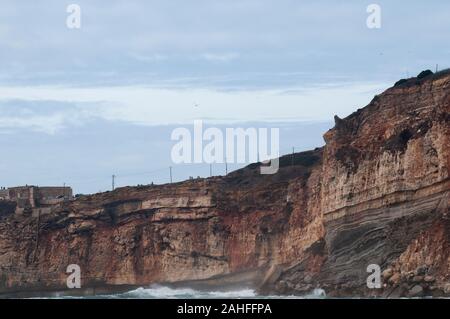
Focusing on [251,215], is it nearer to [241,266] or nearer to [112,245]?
[241,266]

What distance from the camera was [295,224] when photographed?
298ft

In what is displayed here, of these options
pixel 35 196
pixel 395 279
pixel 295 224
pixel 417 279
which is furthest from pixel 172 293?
pixel 417 279

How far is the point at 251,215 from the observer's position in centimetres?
9612

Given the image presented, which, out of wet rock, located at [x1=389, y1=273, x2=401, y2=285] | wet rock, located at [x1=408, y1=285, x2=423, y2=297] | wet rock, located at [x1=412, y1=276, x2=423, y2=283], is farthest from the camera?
wet rock, located at [x1=389, y1=273, x2=401, y2=285]

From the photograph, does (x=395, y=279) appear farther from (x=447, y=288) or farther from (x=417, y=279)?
(x=447, y=288)

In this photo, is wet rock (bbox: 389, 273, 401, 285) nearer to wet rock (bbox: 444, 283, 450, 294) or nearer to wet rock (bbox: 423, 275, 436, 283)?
wet rock (bbox: 423, 275, 436, 283)

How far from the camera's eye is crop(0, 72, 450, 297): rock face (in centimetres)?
7488

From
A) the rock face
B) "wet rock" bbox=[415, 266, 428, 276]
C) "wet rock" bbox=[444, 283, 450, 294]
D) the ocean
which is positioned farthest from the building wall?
"wet rock" bbox=[444, 283, 450, 294]

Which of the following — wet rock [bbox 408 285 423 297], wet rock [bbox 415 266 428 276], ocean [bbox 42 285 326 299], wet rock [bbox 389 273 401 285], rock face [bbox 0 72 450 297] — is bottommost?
ocean [bbox 42 285 326 299]

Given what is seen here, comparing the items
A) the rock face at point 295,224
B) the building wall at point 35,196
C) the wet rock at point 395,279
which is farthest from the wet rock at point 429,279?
the building wall at point 35,196

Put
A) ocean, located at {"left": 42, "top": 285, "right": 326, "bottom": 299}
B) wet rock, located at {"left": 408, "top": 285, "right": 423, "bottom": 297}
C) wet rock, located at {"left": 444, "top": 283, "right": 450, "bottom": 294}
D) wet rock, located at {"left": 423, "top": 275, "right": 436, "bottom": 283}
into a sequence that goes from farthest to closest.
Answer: ocean, located at {"left": 42, "top": 285, "right": 326, "bottom": 299}
wet rock, located at {"left": 423, "top": 275, "right": 436, "bottom": 283}
wet rock, located at {"left": 408, "top": 285, "right": 423, "bottom": 297}
wet rock, located at {"left": 444, "top": 283, "right": 450, "bottom": 294}

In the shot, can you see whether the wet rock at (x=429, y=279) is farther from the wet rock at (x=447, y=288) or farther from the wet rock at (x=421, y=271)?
the wet rock at (x=447, y=288)

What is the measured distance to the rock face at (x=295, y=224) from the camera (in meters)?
74.9
